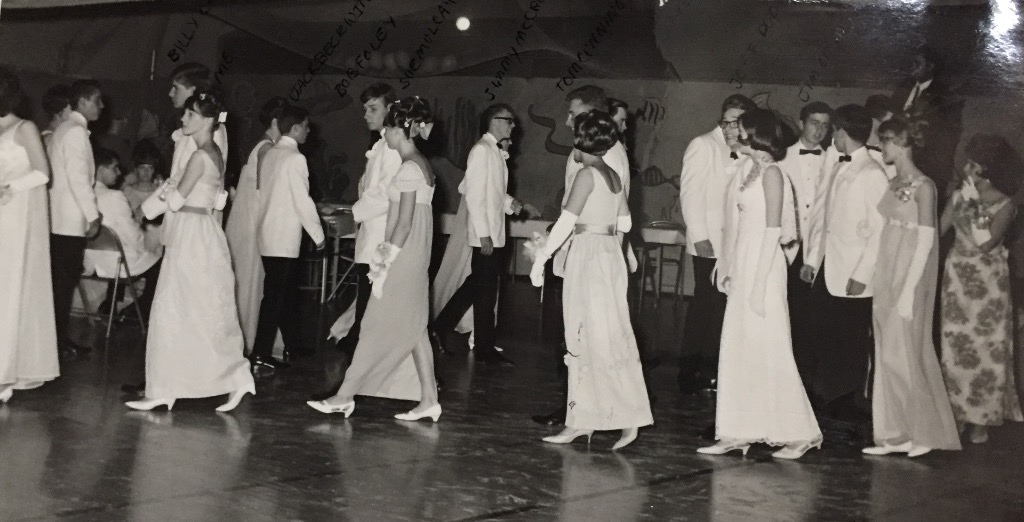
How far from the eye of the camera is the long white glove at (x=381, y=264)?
5.55m

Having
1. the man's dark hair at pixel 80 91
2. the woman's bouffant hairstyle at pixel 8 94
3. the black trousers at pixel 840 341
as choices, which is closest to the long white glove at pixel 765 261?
the black trousers at pixel 840 341

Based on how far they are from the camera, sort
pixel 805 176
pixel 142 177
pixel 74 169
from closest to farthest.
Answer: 1. pixel 74 169
2. pixel 805 176
3. pixel 142 177

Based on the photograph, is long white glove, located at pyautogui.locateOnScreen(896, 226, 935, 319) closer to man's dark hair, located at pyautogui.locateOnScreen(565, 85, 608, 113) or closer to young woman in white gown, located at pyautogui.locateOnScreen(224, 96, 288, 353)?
man's dark hair, located at pyautogui.locateOnScreen(565, 85, 608, 113)

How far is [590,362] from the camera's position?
212 inches

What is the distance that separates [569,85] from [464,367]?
6.08 metres

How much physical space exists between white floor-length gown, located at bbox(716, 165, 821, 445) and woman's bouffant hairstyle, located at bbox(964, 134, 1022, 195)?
1250 millimetres

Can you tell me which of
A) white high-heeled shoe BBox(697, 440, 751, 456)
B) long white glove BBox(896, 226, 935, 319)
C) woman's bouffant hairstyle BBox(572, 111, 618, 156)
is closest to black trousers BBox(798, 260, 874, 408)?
long white glove BBox(896, 226, 935, 319)

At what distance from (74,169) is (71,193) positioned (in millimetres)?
187

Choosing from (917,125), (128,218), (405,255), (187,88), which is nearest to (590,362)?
(405,255)

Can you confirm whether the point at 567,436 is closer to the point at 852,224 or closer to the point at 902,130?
the point at 852,224

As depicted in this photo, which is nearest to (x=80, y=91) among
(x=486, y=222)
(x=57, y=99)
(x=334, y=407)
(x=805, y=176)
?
(x=57, y=99)

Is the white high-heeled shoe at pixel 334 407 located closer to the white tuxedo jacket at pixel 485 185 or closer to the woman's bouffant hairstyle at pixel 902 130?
the white tuxedo jacket at pixel 485 185

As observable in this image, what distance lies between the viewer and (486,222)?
7648 mm

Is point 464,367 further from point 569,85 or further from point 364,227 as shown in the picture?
point 569,85
